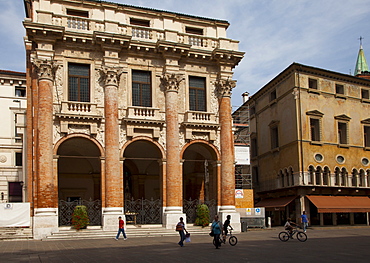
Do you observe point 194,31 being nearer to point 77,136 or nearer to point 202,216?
point 77,136

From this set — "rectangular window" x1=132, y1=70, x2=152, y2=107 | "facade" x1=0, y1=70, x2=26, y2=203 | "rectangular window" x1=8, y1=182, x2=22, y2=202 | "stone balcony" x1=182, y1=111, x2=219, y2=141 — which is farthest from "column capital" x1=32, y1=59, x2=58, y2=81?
"rectangular window" x1=8, y1=182, x2=22, y2=202

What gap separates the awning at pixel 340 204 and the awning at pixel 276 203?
1.88m

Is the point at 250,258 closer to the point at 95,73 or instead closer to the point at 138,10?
the point at 95,73

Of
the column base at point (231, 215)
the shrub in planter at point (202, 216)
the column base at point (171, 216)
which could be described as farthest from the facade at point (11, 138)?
the column base at point (231, 215)

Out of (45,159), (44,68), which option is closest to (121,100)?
(44,68)

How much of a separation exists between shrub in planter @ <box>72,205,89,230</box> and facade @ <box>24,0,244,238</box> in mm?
1125

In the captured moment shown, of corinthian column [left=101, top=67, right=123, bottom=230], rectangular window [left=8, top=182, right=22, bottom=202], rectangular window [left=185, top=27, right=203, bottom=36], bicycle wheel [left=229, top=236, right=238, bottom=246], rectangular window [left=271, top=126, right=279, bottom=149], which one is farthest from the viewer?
rectangular window [left=271, top=126, right=279, bottom=149]

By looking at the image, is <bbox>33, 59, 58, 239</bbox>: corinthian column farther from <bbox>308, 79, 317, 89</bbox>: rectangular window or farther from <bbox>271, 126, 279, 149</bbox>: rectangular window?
<bbox>308, 79, 317, 89</bbox>: rectangular window

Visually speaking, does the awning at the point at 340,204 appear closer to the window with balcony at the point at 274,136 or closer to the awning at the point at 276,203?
the awning at the point at 276,203

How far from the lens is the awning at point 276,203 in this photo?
127 ft

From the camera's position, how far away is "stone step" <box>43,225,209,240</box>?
88.5 ft

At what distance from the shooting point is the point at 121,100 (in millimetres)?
30672

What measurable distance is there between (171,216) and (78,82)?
1077cm

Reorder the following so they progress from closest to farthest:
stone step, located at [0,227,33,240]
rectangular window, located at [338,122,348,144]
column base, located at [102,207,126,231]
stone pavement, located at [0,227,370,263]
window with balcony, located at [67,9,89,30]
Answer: stone pavement, located at [0,227,370,263]
stone step, located at [0,227,33,240]
column base, located at [102,207,126,231]
window with balcony, located at [67,9,89,30]
rectangular window, located at [338,122,348,144]
